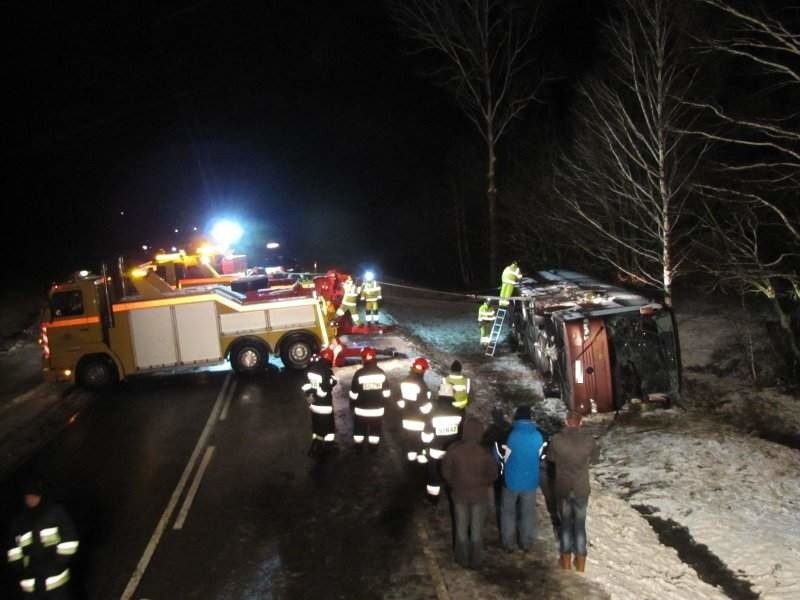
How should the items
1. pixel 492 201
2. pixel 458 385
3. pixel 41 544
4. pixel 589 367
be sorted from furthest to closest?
pixel 492 201, pixel 589 367, pixel 458 385, pixel 41 544

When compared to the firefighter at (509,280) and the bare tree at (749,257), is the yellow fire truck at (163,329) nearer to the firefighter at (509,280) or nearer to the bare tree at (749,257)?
the firefighter at (509,280)

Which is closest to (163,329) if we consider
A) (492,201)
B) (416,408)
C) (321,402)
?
(321,402)

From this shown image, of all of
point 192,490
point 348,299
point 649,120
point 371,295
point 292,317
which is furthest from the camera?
point 371,295

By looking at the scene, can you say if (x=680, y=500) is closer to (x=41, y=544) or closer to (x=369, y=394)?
(x=369, y=394)

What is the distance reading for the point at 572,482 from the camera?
6406mm

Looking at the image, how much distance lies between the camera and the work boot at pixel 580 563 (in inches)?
→ 257

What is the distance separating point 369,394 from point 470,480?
124 inches

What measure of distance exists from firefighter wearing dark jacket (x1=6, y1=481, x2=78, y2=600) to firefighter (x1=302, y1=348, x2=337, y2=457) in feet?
13.7

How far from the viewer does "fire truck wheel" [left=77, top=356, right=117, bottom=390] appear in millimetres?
14875

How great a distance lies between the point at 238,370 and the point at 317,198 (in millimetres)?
50295

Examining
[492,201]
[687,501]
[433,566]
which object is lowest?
[687,501]

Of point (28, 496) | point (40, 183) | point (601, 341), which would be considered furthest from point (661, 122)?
point (40, 183)

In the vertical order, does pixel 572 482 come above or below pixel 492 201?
below

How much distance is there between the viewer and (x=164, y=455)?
10.5 meters
